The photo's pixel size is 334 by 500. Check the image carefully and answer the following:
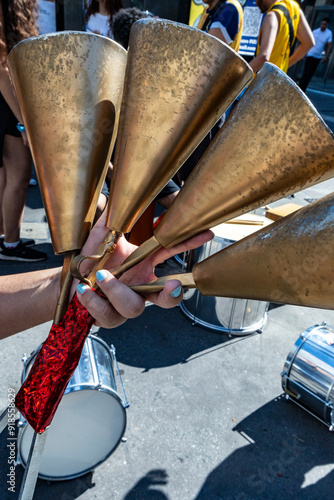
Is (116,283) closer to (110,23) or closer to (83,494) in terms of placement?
(83,494)

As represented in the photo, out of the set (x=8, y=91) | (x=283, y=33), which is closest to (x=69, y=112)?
(x=8, y=91)

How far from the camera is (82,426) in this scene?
141 cm

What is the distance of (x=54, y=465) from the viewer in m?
1.42

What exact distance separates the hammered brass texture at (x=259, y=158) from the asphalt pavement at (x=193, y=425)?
3.62ft

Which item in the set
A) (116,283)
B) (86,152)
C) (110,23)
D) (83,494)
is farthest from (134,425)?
(110,23)

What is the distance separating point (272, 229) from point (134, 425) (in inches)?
59.7

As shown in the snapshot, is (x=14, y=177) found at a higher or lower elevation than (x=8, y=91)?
lower

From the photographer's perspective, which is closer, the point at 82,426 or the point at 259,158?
the point at 259,158

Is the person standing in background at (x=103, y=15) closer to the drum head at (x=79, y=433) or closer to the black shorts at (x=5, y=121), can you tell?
the black shorts at (x=5, y=121)

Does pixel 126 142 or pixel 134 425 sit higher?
pixel 126 142

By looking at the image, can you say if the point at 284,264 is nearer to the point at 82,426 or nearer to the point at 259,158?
the point at 259,158

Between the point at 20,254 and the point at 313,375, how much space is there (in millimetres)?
2256

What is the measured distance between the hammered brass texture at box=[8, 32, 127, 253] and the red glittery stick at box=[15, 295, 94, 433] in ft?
0.46

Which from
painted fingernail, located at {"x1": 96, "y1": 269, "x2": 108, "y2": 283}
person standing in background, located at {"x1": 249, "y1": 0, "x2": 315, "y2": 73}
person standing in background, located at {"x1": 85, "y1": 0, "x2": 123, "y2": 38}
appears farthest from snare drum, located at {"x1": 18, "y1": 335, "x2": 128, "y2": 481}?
person standing in background, located at {"x1": 85, "y1": 0, "x2": 123, "y2": 38}
